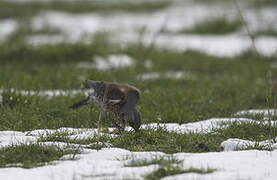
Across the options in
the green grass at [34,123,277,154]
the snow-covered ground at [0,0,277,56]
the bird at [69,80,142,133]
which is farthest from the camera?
the snow-covered ground at [0,0,277,56]

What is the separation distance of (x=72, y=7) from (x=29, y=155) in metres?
13.4

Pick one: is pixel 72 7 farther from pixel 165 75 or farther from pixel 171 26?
pixel 165 75

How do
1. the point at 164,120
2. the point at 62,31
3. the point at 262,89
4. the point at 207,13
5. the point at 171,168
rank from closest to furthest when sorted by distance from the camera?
1. the point at 171,168
2. the point at 164,120
3. the point at 262,89
4. the point at 62,31
5. the point at 207,13

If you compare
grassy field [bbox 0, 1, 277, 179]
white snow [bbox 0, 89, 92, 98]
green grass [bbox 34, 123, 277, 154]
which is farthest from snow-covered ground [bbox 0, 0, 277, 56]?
green grass [bbox 34, 123, 277, 154]

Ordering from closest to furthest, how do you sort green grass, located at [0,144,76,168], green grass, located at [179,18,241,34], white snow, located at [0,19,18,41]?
green grass, located at [0,144,76,168] → white snow, located at [0,19,18,41] → green grass, located at [179,18,241,34]

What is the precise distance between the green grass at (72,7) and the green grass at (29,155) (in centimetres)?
1058

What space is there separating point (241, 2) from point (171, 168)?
15.5 metres

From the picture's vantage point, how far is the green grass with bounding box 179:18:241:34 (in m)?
14.7

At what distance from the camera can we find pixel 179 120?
265 inches

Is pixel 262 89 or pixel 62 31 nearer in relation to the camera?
pixel 262 89

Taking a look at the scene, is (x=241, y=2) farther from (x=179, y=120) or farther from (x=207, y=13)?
(x=179, y=120)

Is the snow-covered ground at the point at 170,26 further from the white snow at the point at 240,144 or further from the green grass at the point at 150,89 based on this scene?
the white snow at the point at 240,144

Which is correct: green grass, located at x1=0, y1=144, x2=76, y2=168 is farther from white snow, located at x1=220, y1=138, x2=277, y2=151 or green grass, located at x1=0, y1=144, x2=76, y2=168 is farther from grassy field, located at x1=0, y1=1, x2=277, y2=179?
white snow, located at x1=220, y1=138, x2=277, y2=151

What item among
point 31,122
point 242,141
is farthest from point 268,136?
point 31,122
